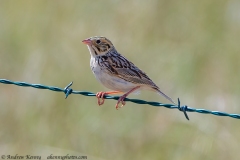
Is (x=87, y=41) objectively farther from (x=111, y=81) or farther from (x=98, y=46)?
(x=111, y=81)

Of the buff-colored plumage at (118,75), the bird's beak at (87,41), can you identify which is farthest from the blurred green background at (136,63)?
the bird's beak at (87,41)

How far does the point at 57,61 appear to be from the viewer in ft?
33.2

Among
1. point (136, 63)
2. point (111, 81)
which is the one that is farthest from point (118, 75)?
point (136, 63)

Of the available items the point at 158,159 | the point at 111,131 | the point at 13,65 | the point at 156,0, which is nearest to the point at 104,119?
the point at 111,131

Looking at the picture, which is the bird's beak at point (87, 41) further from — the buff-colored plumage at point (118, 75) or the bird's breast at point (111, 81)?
the bird's breast at point (111, 81)

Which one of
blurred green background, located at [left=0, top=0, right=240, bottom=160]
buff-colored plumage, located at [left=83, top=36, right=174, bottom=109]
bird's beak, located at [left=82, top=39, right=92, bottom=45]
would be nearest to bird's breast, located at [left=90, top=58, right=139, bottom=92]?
buff-colored plumage, located at [left=83, top=36, right=174, bottom=109]

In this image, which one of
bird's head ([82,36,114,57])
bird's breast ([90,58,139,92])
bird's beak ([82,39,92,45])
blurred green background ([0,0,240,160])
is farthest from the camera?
blurred green background ([0,0,240,160])

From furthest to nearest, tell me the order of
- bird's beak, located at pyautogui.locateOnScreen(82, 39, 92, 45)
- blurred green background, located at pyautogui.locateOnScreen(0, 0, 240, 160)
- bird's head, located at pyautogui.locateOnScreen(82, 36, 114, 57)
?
1. blurred green background, located at pyautogui.locateOnScreen(0, 0, 240, 160)
2. bird's head, located at pyautogui.locateOnScreen(82, 36, 114, 57)
3. bird's beak, located at pyautogui.locateOnScreen(82, 39, 92, 45)

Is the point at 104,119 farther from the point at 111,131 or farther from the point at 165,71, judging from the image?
the point at 165,71

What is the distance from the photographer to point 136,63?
10.2m

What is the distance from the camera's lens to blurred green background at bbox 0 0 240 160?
29.6ft

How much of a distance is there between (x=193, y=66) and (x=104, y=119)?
5.66 feet

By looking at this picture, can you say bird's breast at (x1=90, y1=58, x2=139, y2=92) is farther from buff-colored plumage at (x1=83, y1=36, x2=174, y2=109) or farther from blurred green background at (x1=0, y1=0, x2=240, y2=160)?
blurred green background at (x1=0, y1=0, x2=240, y2=160)

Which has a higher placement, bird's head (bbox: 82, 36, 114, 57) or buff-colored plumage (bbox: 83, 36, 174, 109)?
bird's head (bbox: 82, 36, 114, 57)
